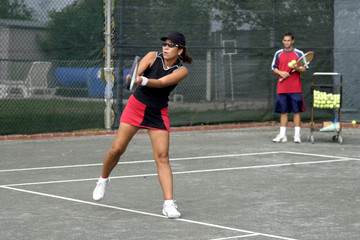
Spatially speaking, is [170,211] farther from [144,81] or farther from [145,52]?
[145,52]

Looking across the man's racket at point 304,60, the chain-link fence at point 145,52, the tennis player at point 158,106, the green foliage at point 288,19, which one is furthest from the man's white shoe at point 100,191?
the green foliage at point 288,19

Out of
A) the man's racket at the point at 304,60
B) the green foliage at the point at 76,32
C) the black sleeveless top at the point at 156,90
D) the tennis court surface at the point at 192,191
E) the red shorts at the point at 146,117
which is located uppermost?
the green foliage at the point at 76,32

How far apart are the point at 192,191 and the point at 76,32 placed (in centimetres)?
664

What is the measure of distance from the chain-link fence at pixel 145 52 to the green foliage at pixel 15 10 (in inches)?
0.7

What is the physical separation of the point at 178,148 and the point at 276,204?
5.01 metres

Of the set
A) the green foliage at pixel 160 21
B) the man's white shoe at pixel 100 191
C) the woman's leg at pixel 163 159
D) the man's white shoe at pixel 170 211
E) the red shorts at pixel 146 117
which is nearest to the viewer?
the man's white shoe at pixel 170 211

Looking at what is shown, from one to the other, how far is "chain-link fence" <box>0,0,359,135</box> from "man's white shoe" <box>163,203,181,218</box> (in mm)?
7027

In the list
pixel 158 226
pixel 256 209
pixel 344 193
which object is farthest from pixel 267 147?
pixel 158 226

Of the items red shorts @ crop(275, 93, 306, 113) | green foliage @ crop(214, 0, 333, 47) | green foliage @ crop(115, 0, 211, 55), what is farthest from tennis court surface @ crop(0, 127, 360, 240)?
green foliage @ crop(214, 0, 333, 47)

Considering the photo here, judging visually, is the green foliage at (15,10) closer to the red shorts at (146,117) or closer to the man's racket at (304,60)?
the man's racket at (304,60)

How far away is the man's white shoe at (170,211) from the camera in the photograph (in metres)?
6.61

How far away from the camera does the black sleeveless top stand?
6.91m

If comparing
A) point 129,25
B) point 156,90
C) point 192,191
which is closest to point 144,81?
point 156,90

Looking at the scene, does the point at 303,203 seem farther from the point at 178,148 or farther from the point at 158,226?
the point at 178,148
